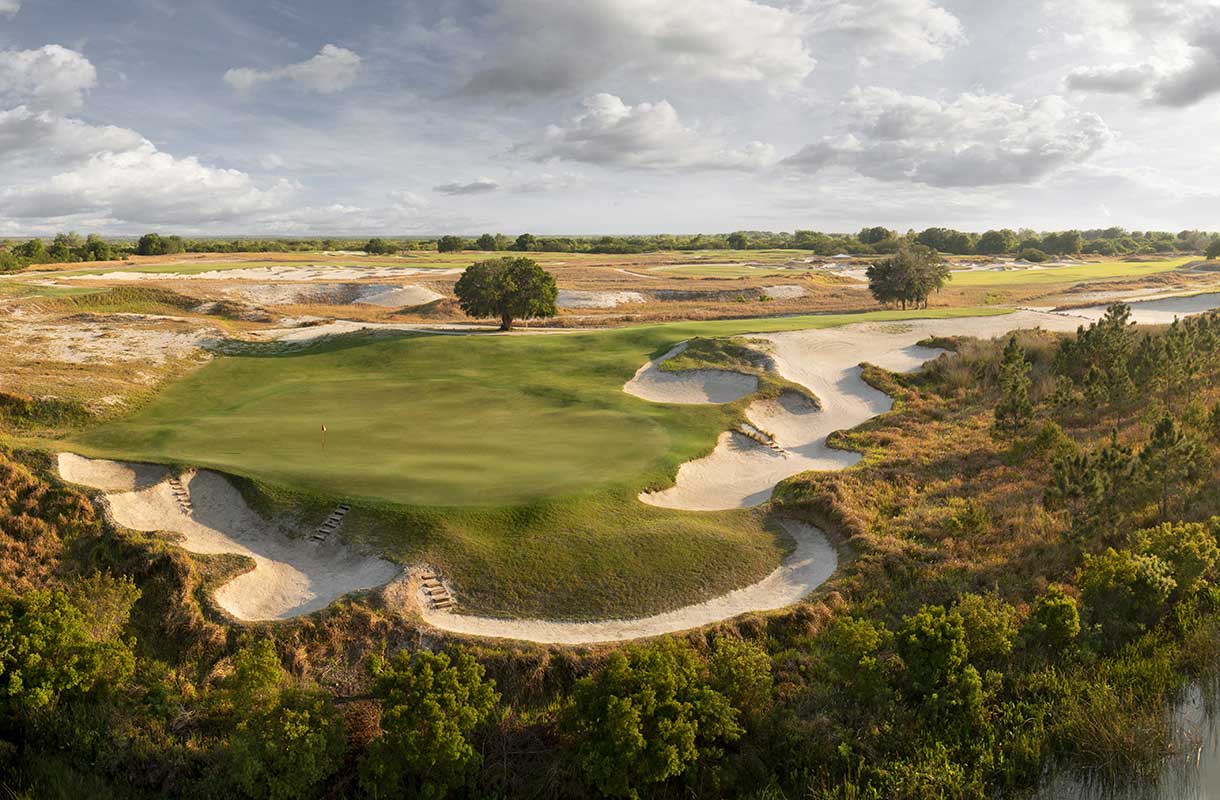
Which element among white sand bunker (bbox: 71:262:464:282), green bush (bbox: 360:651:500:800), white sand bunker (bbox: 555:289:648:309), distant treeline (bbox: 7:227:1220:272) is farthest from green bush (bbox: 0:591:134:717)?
distant treeline (bbox: 7:227:1220:272)

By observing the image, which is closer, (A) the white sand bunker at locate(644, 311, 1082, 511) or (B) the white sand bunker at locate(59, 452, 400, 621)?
(B) the white sand bunker at locate(59, 452, 400, 621)

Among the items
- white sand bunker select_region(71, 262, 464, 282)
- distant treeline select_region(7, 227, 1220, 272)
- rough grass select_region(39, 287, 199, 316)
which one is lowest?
rough grass select_region(39, 287, 199, 316)

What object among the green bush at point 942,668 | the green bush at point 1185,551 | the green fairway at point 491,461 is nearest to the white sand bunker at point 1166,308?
the green fairway at point 491,461

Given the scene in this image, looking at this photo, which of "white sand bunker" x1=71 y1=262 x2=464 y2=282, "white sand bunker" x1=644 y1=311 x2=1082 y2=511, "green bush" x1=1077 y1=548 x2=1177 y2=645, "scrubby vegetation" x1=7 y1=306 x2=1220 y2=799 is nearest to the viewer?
"scrubby vegetation" x1=7 y1=306 x2=1220 y2=799

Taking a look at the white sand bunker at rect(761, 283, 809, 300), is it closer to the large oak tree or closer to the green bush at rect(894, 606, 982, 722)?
the large oak tree

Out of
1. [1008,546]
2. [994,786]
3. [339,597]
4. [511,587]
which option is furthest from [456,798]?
[1008,546]

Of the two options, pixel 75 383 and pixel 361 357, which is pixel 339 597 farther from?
pixel 361 357
